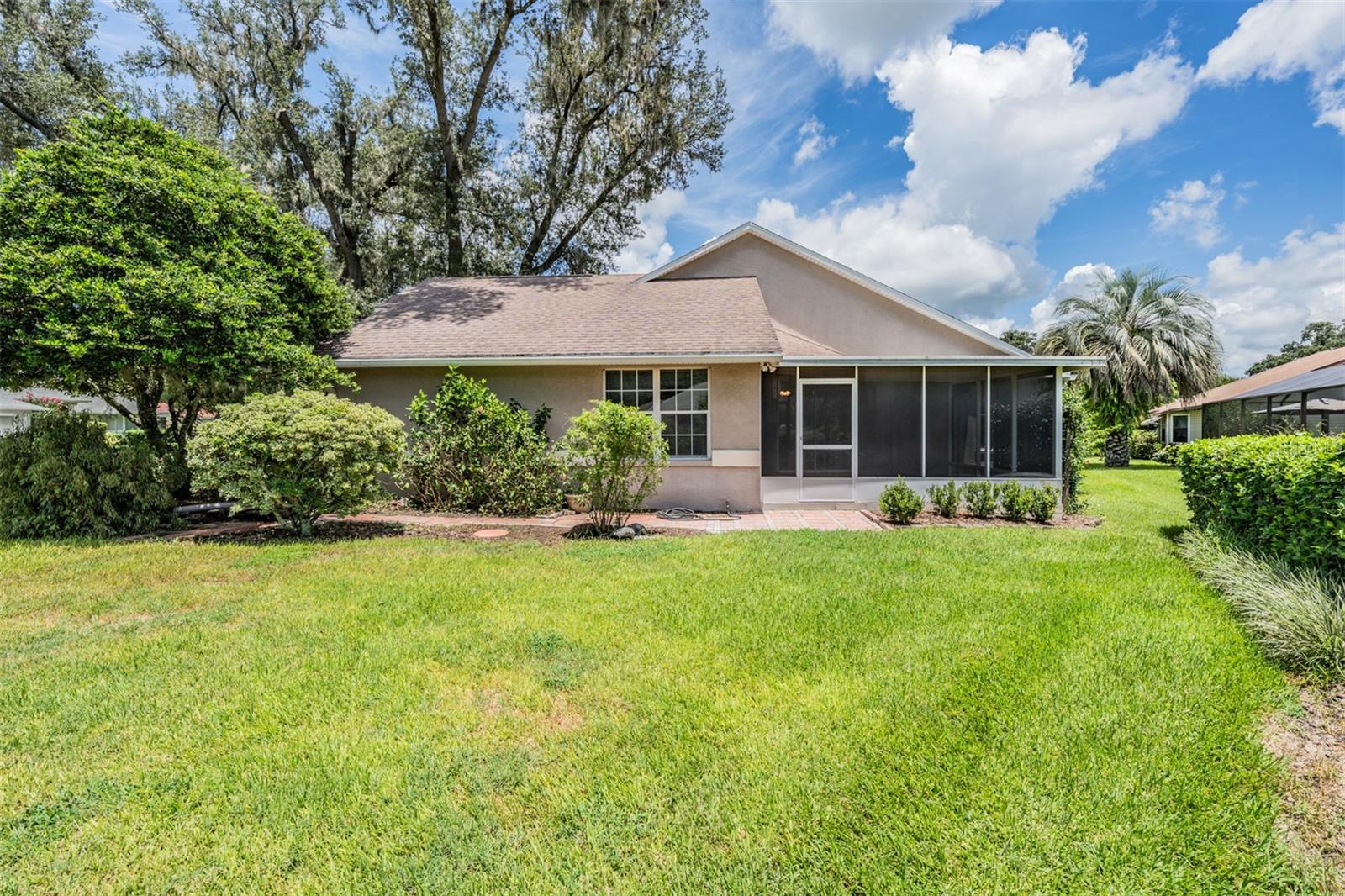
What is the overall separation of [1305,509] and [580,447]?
26.0 ft

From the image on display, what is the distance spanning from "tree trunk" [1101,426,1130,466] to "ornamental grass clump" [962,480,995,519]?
64.4ft

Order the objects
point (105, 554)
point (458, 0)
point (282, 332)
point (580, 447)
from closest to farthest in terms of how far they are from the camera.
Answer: point (105, 554), point (580, 447), point (282, 332), point (458, 0)

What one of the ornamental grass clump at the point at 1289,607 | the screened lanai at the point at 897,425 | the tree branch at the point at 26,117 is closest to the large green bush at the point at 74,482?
the screened lanai at the point at 897,425

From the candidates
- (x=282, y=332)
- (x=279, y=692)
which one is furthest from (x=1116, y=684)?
(x=282, y=332)

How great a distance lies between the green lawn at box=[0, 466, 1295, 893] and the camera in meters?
2.31

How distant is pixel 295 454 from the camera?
26.2 feet

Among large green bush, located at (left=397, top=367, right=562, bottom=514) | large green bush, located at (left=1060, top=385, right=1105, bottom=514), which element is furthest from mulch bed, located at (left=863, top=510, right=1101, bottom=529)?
large green bush, located at (left=397, top=367, right=562, bottom=514)

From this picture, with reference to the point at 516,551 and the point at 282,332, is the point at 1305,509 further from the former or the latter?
the point at 282,332

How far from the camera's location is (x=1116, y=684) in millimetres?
3604

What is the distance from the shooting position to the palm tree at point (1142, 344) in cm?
2266

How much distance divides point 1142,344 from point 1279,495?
23121 mm

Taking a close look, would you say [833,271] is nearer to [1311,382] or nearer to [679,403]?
[679,403]

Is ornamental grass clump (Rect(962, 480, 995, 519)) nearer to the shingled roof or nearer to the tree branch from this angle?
the shingled roof

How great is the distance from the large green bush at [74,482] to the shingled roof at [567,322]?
3675 mm
